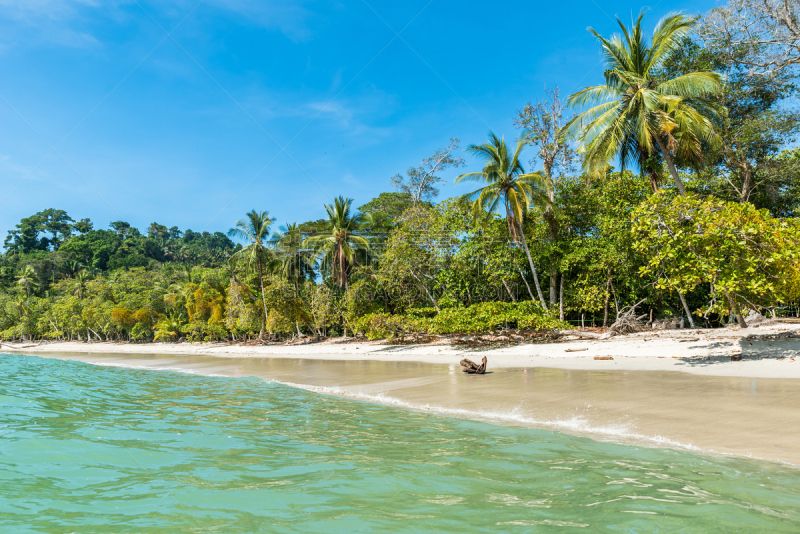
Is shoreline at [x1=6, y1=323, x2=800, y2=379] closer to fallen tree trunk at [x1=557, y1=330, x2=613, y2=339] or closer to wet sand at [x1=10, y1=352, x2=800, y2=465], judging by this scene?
fallen tree trunk at [x1=557, y1=330, x2=613, y2=339]

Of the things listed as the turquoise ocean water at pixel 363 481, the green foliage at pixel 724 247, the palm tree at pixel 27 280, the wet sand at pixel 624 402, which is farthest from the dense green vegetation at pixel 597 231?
the palm tree at pixel 27 280

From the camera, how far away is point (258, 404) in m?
8.84

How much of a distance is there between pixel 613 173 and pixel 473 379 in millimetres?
15556

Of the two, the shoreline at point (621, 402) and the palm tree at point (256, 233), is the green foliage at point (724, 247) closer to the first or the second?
the shoreline at point (621, 402)

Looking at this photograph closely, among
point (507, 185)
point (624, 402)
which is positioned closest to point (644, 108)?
point (507, 185)

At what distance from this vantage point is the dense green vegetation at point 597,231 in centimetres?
1016

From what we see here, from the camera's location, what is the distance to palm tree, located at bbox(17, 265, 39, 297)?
58028mm

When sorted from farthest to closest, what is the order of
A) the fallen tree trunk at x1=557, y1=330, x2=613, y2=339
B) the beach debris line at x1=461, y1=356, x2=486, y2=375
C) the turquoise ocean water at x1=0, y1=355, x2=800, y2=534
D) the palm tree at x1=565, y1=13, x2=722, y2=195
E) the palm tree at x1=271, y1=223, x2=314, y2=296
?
the palm tree at x1=271, y1=223, x2=314, y2=296
the fallen tree trunk at x1=557, y1=330, x2=613, y2=339
the palm tree at x1=565, y1=13, x2=722, y2=195
the beach debris line at x1=461, y1=356, x2=486, y2=375
the turquoise ocean water at x1=0, y1=355, x2=800, y2=534

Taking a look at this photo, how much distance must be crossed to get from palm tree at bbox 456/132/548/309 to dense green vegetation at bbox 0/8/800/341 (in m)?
0.07

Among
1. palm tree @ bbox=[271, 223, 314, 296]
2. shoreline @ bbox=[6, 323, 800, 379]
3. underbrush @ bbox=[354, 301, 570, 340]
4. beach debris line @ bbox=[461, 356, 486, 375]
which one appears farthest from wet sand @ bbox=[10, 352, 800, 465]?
palm tree @ bbox=[271, 223, 314, 296]

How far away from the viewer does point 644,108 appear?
14.9m

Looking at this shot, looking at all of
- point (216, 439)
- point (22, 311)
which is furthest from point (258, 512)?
point (22, 311)

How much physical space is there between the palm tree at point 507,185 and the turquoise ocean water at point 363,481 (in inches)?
583

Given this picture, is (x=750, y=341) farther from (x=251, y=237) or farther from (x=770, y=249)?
(x=251, y=237)
